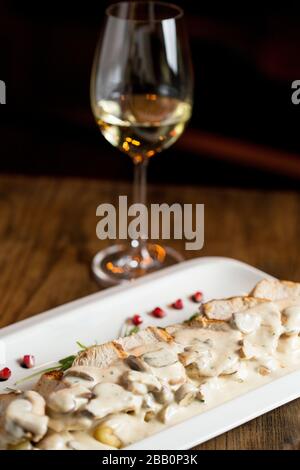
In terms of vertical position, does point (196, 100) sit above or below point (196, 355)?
above

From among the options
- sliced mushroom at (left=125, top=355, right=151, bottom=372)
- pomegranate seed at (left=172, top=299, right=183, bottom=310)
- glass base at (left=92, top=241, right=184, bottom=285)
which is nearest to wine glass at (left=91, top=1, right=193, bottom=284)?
glass base at (left=92, top=241, right=184, bottom=285)

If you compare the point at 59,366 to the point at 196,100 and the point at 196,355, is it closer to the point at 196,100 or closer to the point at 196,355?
the point at 196,355

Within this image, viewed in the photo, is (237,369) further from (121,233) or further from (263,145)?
(263,145)

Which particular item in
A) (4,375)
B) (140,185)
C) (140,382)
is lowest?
(4,375)

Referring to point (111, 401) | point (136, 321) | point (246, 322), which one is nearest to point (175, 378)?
point (111, 401)

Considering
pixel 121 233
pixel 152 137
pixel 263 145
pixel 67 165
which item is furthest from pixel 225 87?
pixel 152 137

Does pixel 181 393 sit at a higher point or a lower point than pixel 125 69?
lower

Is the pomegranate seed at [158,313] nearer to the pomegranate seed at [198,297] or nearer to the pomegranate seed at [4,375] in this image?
the pomegranate seed at [198,297]
